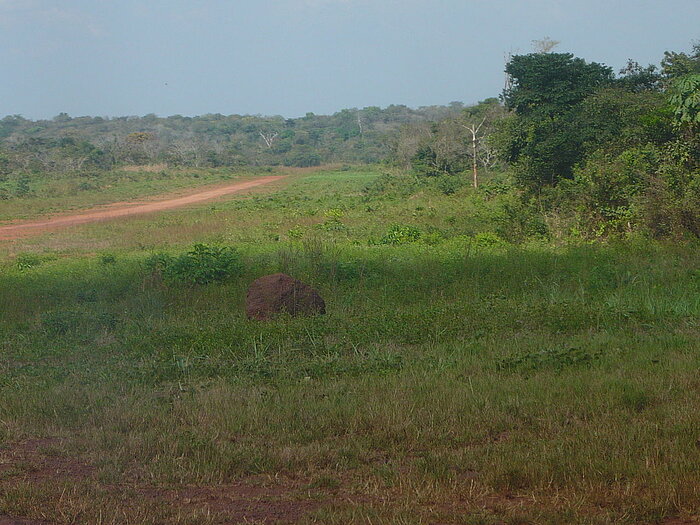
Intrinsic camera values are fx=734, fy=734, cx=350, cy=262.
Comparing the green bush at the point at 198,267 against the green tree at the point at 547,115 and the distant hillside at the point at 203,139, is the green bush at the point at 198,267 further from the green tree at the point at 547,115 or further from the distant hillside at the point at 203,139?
the distant hillside at the point at 203,139

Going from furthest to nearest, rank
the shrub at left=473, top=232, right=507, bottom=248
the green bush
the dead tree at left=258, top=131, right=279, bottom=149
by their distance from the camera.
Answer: the dead tree at left=258, top=131, right=279, bottom=149 < the shrub at left=473, top=232, right=507, bottom=248 < the green bush

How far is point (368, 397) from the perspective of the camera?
18.4 ft

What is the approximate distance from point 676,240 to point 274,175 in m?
49.2

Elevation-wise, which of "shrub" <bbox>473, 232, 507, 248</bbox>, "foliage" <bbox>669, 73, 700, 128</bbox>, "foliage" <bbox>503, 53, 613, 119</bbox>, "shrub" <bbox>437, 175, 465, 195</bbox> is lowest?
"shrub" <bbox>473, 232, 507, 248</bbox>

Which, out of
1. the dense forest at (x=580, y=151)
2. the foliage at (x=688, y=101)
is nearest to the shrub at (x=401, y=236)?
the dense forest at (x=580, y=151)

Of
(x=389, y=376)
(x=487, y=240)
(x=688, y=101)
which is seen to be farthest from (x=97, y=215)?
(x=389, y=376)

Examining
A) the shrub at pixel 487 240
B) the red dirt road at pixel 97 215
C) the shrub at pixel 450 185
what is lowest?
the shrub at pixel 487 240

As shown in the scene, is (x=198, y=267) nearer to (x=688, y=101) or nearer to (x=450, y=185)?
(x=688, y=101)

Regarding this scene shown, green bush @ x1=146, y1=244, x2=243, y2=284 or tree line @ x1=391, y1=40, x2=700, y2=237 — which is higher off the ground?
tree line @ x1=391, y1=40, x2=700, y2=237

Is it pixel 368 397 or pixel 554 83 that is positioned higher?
pixel 554 83

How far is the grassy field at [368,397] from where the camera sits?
3.86 meters

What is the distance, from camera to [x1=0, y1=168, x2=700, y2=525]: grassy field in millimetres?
3857

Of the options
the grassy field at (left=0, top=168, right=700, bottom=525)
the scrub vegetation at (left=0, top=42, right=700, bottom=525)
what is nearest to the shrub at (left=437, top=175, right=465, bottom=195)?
the scrub vegetation at (left=0, top=42, right=700, bottom=525)

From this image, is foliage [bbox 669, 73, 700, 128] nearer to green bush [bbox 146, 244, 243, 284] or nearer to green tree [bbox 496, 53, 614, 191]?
green tree [bbox 496, 53, 614, 191]
